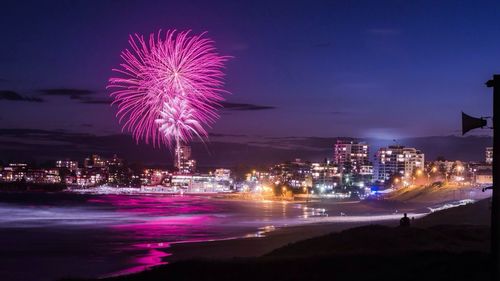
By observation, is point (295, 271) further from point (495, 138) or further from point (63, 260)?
point (63, 260)

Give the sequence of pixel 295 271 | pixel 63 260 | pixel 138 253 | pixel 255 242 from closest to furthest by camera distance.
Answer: pixel 295 271, pixel 63 260, pixel 138 253, pixel 255 242

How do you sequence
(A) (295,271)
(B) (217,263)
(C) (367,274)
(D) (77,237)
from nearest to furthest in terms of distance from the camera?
(C) (367,274)
(A) (295,271)
(B) (217,263)
(D) (77,237)

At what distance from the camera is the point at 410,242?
2061 centimetres

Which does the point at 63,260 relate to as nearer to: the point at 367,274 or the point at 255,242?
the point at 255,242

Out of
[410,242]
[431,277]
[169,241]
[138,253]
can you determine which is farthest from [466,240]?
[169,241]

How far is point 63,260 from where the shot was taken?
29.1 metres

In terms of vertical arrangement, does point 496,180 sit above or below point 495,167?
below

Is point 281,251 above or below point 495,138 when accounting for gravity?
below

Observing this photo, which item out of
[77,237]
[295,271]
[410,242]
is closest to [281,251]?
[410,242]

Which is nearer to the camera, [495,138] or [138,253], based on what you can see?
[495,138]

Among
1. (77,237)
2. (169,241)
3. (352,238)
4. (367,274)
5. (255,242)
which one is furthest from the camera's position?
(77,237)

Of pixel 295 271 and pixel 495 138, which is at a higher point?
pixel 495 138

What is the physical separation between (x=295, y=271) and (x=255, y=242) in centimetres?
1978

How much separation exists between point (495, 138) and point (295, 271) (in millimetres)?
6362
